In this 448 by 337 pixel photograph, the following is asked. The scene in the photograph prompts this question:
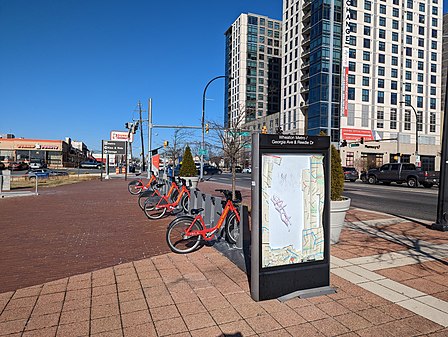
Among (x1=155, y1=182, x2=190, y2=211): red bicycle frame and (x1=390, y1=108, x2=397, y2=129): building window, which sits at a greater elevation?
(x1=390, y1=108, x2=397, y2=129): building window

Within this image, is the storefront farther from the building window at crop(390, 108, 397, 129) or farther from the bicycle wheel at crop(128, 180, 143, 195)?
the building window at crop(390, 108, 397, 129)

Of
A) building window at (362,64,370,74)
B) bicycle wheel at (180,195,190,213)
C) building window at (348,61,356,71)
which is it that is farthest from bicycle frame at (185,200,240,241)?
building window at (362,64,370,74)

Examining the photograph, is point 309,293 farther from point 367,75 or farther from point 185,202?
point 367,75

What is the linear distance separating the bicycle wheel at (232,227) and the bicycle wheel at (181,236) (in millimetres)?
565

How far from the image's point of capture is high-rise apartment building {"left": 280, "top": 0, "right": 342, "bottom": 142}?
64062 millimetres

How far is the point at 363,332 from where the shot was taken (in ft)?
10.7

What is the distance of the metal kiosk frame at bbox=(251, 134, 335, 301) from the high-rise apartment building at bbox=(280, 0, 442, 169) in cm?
6199

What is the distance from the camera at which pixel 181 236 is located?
606cm

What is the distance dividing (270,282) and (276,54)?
10564 cm

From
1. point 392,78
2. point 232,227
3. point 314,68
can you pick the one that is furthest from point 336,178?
point 392,78

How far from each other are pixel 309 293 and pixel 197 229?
8.30ft

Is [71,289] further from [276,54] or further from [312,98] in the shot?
[276,54]

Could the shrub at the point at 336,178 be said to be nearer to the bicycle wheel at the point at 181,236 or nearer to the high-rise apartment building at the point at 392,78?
the bicycle wheel at the point at 181,236

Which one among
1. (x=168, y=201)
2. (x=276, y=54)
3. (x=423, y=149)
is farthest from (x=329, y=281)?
(x=276, y=54)
